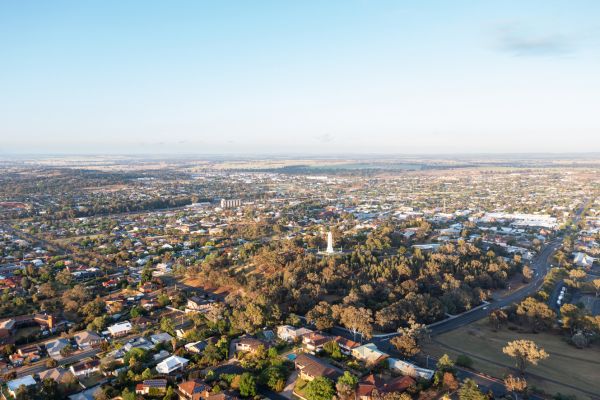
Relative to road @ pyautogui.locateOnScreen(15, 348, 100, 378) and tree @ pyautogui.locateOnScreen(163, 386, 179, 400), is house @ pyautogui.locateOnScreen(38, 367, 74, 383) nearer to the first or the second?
road @ pyautogui.locateOnScreen(15, 348, 100, 378)

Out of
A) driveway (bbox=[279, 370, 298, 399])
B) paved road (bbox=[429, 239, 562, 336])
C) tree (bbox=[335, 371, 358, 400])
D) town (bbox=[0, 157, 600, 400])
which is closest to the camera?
tree (bbox=[335, 371, 358, 400])

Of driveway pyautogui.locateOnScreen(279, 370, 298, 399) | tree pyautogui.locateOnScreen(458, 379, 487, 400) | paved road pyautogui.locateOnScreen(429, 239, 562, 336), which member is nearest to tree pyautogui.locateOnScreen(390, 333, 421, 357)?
tree pyautogui.locateOnScreen(458, 379, 487, 400)

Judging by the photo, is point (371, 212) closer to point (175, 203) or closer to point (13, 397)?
point (175, 203)

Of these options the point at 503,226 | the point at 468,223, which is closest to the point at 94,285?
the point at 468,223

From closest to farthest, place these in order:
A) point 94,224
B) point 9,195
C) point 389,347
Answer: point 389,347, point 94,224, point 9,195

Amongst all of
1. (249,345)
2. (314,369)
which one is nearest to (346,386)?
(314,369)

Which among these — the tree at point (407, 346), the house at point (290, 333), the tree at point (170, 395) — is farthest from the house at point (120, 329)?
the tree at point (407, 346)

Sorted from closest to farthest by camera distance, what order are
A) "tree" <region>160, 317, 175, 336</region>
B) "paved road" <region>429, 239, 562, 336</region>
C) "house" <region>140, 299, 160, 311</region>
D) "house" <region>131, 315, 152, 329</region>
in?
"tree" <region>160, 317, 175, 336</region> < "paved road" <region>429, 239, 562, 336</region> < "house" <region>131, 315, 152, 329</region> < "house" <region>140, 299, 160, 311</region>
